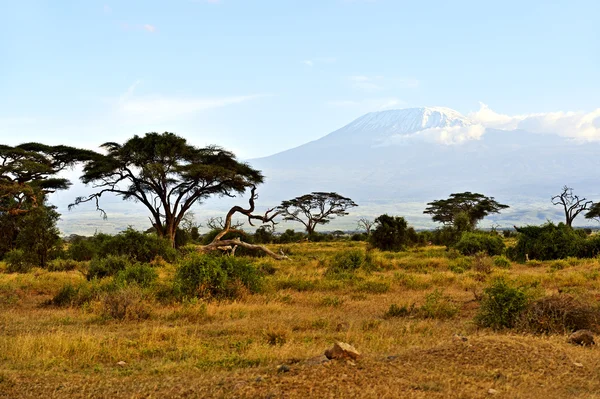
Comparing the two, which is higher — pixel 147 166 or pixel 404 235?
pixel 147 166

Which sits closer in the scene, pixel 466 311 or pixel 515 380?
pixel 515 380

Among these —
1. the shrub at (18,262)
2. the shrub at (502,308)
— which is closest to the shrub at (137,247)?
the shrub at (18,262)

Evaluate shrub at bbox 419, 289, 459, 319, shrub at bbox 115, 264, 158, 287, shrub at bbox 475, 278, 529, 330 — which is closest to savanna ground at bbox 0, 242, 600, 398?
shrub at bbox 419, 289, 459, 319

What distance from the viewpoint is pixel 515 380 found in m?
5.37

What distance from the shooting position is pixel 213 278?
1220cm

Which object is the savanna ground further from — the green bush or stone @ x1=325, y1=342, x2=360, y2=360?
the green bush

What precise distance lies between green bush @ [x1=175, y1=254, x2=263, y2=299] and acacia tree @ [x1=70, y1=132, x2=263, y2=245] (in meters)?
14.1

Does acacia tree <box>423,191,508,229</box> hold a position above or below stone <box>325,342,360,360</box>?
above

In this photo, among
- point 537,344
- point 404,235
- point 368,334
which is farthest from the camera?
point 404,235

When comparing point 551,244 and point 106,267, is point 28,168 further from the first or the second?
point 551,244

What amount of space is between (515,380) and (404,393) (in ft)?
4.59

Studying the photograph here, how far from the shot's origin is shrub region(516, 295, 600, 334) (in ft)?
26.1

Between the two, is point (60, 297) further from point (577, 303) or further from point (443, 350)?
point (577, 303)

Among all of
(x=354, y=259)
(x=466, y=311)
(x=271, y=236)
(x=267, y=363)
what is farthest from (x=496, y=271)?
(x=271, y=236)
